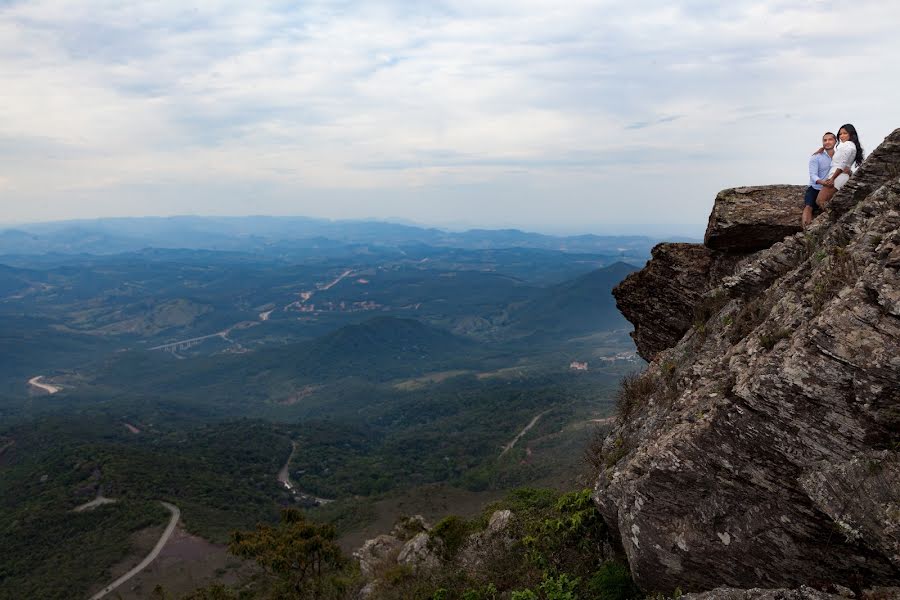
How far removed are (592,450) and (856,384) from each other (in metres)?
9.95

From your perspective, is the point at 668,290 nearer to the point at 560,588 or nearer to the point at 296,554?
the point at 560,588

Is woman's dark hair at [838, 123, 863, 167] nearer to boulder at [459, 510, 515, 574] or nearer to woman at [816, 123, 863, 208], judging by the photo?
woman at [816, 123, 863, 208]

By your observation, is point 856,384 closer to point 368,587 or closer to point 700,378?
point 700,378

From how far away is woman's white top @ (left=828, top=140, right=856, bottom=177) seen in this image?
13.3 m

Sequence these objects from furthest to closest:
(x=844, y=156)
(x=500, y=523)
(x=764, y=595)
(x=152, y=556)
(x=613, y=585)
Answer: (x=152, y=556) → (x=500, y=523) → (x=844, y=156) → (x=613, y=585) → (x=764, y=595)

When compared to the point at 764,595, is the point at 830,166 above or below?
above

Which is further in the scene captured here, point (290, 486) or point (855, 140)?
point (290, 486)

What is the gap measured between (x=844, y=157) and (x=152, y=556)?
8317 cm

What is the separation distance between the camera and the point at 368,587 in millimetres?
23984

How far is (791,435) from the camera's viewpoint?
Result: 9086 mm

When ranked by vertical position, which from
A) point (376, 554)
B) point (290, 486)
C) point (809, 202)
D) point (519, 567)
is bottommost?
point (290, 486)

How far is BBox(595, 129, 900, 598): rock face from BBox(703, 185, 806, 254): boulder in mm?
3568

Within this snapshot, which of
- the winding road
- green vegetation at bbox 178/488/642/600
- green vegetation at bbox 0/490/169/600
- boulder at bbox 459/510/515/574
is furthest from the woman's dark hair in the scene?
the winding road

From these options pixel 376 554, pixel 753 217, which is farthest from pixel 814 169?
pixel 376 554
